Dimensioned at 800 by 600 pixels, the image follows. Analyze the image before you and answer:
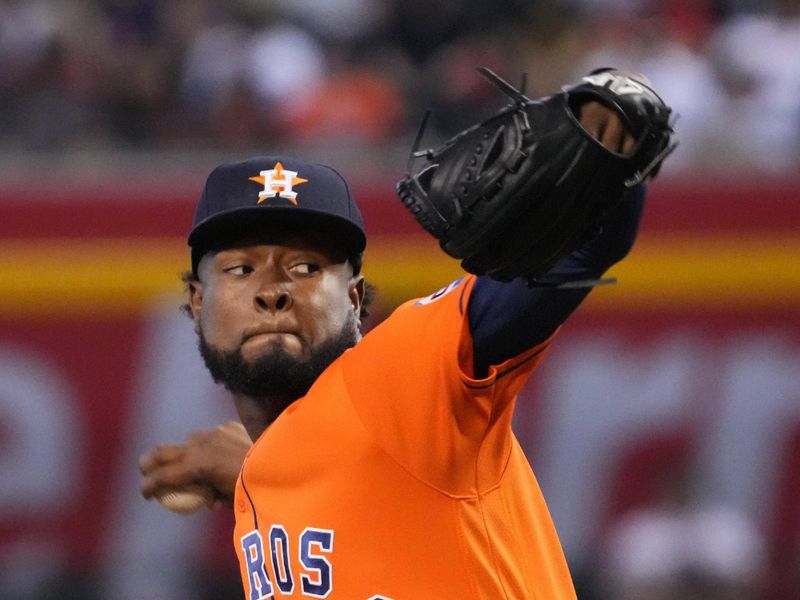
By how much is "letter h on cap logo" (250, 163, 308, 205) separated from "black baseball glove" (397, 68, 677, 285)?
2.01 feet

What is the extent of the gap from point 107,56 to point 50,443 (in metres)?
2.26

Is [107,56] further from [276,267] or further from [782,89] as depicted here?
[276,267]

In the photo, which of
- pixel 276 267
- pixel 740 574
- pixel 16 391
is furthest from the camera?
pixel 16 391

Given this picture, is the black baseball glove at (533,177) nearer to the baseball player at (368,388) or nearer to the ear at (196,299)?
the baseball player at (368,388)

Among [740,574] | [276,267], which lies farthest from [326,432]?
[740,574]

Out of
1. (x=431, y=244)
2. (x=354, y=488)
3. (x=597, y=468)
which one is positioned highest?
(x=431, y=244)

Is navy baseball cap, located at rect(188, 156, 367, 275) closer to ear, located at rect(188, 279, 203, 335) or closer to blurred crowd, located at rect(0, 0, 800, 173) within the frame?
ear, located at rect(188, 279, 203, 335)

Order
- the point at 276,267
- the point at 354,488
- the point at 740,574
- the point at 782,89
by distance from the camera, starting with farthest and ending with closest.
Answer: the point at 782,89
the point at 740,574
the point at 276,267
the point at 354,488

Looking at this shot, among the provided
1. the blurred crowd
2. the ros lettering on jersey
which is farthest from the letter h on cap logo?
the blurred crowd

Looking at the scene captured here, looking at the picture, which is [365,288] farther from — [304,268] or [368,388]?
[368,388]

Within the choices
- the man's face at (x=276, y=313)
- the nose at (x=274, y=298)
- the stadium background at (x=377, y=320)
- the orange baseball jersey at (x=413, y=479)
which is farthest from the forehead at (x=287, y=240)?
the stadium background at (x=377, y=320)

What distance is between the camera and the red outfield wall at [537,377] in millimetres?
6234

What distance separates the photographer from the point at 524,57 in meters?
7.40

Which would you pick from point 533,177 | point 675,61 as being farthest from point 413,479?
point 675,61
